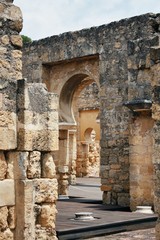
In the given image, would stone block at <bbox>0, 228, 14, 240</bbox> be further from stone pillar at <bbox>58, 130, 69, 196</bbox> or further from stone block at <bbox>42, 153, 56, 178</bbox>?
stone pillar at <bbox>58, 130, 69, 196</bbox>

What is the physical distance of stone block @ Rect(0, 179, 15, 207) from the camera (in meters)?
5.25

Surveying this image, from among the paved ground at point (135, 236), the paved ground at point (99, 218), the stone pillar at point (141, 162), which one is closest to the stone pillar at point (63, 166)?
the paved ground at point (99, 218)

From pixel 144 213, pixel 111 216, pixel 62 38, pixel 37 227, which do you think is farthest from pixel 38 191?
pixel 62 38

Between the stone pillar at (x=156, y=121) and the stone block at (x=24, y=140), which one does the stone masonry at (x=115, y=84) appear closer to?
the stone pillar at (x=156, y=121)

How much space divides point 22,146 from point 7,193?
51 cm

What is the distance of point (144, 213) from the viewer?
1045cm

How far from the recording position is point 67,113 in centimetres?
1427

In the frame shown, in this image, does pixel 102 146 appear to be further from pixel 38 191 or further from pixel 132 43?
pixel 38 191

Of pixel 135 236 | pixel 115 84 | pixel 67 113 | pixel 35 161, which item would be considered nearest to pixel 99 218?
pixel 135 236

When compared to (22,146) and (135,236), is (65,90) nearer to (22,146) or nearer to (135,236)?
(135,236)

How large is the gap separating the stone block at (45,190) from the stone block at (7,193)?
0.27 metres

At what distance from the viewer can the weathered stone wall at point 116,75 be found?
11.5 m

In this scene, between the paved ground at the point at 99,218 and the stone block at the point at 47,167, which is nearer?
the stone block at the point at 47,167

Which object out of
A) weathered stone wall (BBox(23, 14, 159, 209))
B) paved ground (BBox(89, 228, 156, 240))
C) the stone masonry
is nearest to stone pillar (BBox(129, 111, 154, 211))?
the stone masonry
